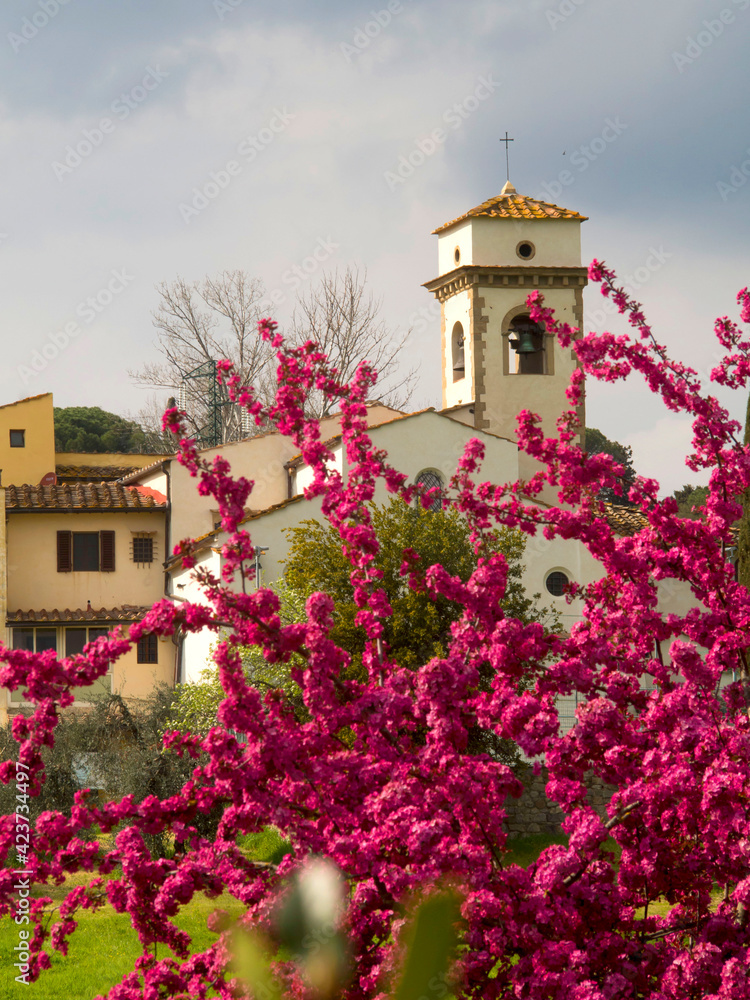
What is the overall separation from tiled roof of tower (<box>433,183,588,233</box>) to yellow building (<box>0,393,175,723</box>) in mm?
12572

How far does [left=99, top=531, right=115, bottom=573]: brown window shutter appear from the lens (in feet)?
107

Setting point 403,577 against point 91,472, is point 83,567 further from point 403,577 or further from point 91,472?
point 403,577

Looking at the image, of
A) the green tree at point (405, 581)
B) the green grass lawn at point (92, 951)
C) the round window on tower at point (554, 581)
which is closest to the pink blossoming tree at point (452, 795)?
the green grass lawn at point (92, 951)

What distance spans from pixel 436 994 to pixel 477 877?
→ 3.74 m

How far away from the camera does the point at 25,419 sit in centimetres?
3700

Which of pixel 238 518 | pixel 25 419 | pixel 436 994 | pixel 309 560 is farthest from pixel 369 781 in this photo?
pixel 25 419

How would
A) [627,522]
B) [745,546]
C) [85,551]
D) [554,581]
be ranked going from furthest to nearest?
1. [85,551]
2. [554,581]
3. [627,522]
4. [745,546]

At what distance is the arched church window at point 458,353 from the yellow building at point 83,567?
957 centimetres

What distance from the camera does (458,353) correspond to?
33.0 m

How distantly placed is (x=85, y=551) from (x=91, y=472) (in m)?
6.84

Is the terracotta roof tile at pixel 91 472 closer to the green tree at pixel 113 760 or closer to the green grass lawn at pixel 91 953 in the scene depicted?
the green tree at pixel 113 760

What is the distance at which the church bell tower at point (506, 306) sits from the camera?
31359mm

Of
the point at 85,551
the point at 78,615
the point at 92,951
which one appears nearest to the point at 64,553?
the point at 85,551

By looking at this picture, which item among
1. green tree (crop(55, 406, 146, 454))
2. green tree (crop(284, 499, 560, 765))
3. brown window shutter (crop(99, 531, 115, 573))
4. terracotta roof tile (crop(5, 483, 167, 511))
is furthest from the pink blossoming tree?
green tree (crop(55, 406, 146, 454))
